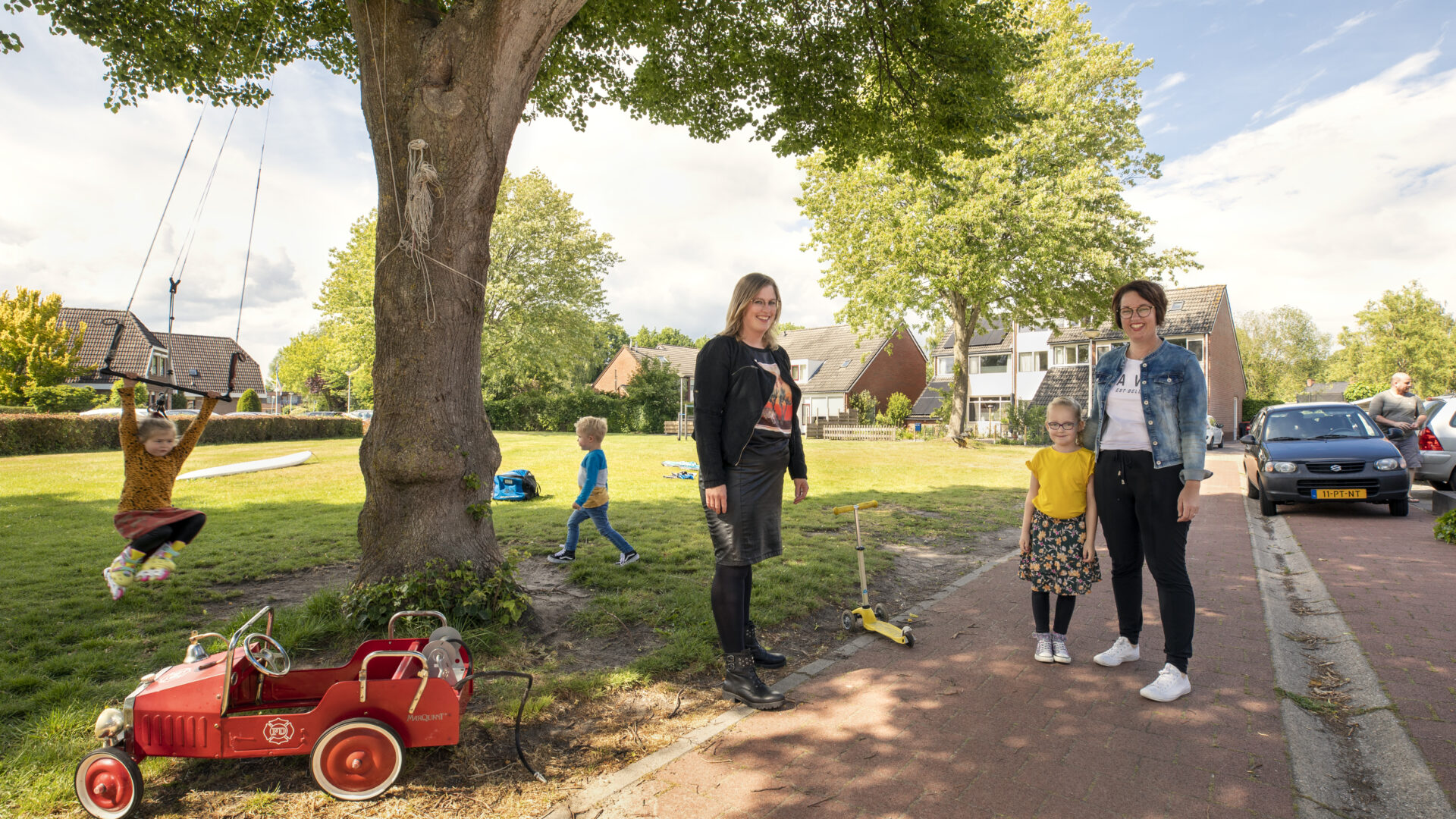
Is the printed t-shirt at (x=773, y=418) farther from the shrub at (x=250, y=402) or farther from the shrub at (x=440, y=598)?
the shrub at (x=250, y=402)

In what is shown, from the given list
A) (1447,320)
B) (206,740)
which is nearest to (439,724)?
(206,740)

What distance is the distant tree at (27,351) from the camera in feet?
94.0

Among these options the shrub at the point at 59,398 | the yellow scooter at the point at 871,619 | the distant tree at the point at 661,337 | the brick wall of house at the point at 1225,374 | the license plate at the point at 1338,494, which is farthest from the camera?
the distant tree at the point at 661,337

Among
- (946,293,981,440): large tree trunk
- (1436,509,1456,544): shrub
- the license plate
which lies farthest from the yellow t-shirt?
(946,293,981,440): large tree trunk

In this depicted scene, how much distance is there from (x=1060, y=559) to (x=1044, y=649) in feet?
1.75

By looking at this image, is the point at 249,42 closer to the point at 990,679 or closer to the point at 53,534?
the point at 53,534

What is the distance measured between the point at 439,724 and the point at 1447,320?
6387cm

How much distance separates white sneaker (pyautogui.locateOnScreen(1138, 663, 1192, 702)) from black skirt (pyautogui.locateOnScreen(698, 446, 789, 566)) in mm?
1980

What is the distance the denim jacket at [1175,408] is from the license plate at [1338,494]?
26.8 ft

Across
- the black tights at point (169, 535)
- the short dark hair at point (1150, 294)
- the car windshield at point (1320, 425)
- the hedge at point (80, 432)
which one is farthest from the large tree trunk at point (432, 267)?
the hedge at point (80, 432)

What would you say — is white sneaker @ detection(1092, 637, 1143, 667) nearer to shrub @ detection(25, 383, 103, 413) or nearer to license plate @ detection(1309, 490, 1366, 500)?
license plate @ detection(1309, 490, 1366, 500)

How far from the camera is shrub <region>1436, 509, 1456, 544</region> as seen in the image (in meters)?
7.40

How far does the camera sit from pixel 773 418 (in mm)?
3766

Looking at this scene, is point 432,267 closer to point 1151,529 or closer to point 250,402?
point 1151,529
